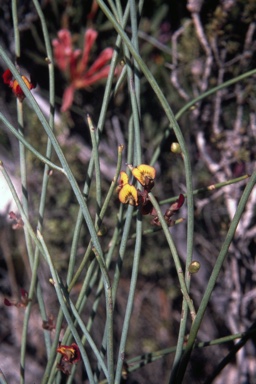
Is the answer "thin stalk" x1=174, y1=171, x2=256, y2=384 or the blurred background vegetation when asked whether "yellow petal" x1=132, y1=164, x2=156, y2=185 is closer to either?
"thin stalk" x1=174, y1=171, x2=256, y2=384

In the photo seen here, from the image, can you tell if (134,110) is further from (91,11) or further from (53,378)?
(91,11)

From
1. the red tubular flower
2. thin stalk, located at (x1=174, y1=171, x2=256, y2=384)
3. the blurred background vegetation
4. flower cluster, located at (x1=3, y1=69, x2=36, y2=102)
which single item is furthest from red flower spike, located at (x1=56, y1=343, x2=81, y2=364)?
the red tubular flower

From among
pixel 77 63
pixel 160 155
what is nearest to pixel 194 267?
pixel 160 155

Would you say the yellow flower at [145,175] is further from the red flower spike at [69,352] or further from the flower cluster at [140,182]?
the red flower spike at [69,352]

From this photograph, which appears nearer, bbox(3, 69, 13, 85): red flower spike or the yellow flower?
the yellow flower

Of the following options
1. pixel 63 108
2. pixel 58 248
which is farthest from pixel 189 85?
pixel 58 248

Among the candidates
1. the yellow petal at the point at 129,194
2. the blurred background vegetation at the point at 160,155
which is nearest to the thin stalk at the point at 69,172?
the yellow petal at the point at 129,194

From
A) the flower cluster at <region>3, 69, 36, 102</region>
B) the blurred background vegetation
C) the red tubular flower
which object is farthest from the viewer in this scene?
the red tubular flower
